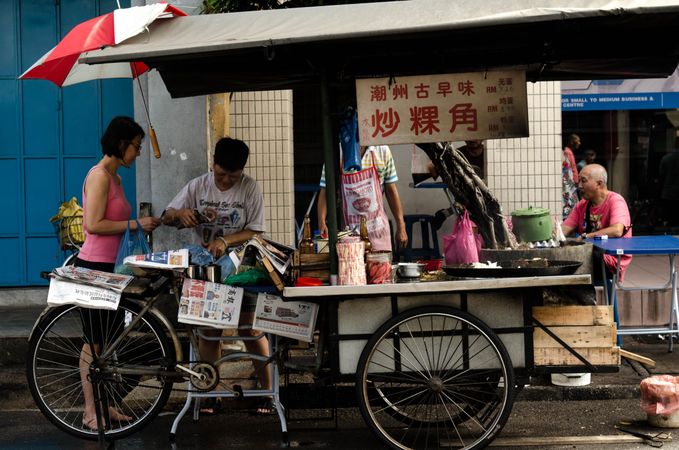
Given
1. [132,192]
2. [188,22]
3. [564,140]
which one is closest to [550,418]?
[188,22]

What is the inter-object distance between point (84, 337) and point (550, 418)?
3.20m

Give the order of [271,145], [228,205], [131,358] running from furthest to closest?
[271,145]
[228,205]
[131,358]

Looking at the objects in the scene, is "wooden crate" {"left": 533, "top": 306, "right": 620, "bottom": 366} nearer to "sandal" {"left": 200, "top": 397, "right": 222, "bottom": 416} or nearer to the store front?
"sandal" {"left": 200, "top": 397, "right": 222, "bottom": 416}

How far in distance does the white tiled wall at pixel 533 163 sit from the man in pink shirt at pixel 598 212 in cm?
195

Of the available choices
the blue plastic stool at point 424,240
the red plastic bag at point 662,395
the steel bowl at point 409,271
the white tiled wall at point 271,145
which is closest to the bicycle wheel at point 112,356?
the steel bowl at point 409,271

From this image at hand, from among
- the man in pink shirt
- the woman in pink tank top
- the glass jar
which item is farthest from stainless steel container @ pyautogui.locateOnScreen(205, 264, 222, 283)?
the man in pink shirt

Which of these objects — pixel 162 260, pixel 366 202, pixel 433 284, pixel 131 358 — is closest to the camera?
pixel 433 284

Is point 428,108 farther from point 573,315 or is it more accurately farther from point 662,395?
point 662,395

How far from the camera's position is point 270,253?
225 inches

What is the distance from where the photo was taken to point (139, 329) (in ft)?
20.0

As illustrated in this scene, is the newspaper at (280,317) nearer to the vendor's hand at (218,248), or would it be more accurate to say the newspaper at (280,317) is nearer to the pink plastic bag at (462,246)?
the vendor's hand at (218,248)

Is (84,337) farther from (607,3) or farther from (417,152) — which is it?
(607,3)

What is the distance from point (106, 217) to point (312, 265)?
1.54 meters

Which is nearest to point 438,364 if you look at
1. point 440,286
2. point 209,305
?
point 440,286
